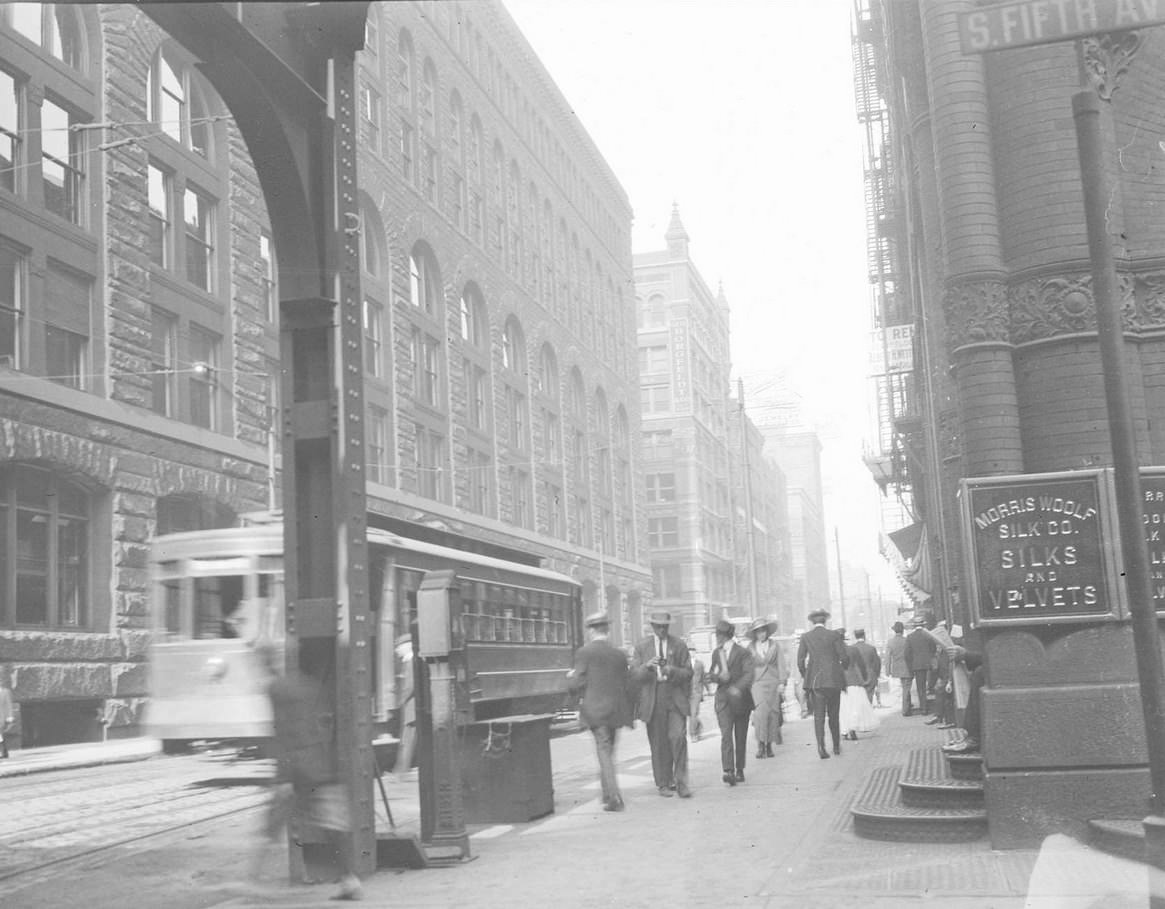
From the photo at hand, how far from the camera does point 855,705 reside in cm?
1955

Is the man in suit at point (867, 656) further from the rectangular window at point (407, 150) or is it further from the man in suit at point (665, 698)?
the rectangular window at point (407, 150)

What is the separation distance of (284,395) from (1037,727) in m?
5.09

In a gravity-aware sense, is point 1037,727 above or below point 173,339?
below

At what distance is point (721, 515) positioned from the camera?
88625 mm

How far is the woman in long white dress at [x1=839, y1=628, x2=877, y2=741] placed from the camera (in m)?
19.3

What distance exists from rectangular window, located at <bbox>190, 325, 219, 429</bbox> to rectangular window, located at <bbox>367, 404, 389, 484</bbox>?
7.72m

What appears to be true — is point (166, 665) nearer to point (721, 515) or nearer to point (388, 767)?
point (388, 767)

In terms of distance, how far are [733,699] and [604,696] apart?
79.1 inches

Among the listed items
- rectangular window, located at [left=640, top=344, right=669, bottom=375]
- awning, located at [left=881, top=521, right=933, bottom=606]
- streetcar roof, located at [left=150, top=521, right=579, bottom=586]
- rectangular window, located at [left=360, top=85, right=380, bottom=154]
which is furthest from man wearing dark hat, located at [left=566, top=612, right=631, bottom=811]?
rectangular window, located at [left=640, top=344, right=669, bottom=375]

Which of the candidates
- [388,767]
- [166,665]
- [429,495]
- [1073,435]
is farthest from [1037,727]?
[429,495]

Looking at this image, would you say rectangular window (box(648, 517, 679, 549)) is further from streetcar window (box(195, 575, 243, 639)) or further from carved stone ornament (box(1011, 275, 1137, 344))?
carved stone ornament (box(1011, 275, 1137, 344))

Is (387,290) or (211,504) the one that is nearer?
(211,504)

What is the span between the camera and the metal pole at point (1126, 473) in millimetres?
5957

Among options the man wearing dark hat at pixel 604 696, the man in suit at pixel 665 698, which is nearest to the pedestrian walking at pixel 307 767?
the man wearing dark hat at pixel 604 696
